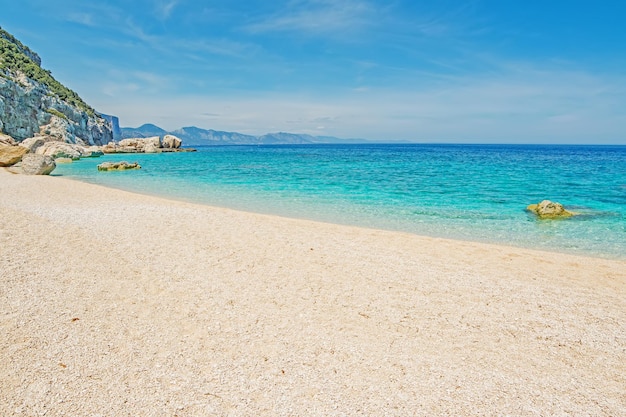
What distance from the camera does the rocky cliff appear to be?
6931 centimetres

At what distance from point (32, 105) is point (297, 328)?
298ft

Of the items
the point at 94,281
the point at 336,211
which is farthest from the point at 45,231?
the point at 336,211

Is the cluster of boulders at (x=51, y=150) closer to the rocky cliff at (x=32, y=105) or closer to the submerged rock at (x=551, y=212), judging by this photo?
the rocky cliff at (x=32, y=105)

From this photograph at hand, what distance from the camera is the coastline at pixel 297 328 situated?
418cm

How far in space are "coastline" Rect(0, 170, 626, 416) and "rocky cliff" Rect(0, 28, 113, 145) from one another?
71978 millimetres

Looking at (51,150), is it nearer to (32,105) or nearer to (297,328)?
(32,105)

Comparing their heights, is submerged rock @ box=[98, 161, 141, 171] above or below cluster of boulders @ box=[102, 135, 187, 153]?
below

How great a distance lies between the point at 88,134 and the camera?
9725 cm

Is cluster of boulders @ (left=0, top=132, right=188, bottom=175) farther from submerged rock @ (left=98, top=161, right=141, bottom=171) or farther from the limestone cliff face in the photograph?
the limestone cliff face

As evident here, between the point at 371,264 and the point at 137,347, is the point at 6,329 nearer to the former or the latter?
the point at 137,347

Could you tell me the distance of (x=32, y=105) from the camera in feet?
A: 242

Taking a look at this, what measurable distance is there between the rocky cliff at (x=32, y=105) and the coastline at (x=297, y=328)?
72.0 m

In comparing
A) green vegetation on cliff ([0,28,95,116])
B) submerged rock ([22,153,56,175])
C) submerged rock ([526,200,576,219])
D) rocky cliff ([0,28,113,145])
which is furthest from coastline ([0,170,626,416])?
green vegetation on cliff ([0,28,95,116])

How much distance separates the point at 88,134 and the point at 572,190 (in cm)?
10659
